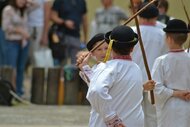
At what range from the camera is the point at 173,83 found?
7.40 metres

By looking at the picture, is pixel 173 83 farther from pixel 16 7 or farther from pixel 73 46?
pixel 73 46

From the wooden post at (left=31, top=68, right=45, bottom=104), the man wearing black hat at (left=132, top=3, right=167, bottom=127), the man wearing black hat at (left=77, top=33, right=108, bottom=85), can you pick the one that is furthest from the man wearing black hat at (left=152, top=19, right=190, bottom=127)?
the wooden post at (left=31, top=68, right=45, bottom=104)

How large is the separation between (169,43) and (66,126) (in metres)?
3.94

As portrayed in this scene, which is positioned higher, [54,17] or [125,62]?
[125,62]

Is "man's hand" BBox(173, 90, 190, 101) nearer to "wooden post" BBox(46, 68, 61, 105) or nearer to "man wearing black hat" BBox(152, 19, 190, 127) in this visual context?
"man wearing black hat" BBox(152, 19, 190, 127)

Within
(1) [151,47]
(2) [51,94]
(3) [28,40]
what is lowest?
(2) [51,94]

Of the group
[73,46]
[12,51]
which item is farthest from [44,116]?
[73,46]

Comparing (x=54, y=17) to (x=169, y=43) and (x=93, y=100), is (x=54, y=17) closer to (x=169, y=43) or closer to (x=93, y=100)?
(x=169, y=43)

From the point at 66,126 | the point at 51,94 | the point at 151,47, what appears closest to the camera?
the point at 151,47

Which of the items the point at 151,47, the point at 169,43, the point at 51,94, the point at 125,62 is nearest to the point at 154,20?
the point at 151,47

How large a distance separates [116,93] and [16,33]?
288 inches

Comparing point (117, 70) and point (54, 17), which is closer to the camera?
point (117, 70)

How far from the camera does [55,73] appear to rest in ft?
44.3

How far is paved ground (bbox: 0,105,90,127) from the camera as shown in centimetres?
1126
